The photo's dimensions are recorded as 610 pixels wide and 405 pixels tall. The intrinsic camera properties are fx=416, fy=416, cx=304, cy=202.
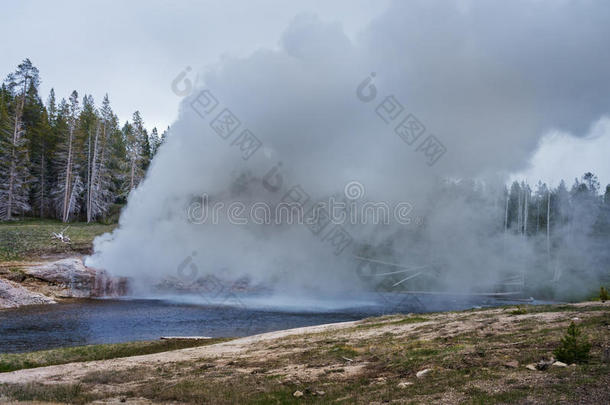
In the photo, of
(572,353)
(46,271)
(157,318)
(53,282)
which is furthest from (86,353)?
(46,271)

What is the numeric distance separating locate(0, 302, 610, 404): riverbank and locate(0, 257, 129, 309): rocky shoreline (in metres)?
18.3

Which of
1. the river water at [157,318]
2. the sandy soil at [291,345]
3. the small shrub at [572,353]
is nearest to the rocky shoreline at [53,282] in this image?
the river water at [157,318]

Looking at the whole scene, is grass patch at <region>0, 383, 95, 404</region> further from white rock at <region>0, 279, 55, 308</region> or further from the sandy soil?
white rock at <region>0, 279, 55, 308</region>

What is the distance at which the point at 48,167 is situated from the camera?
65750 mm

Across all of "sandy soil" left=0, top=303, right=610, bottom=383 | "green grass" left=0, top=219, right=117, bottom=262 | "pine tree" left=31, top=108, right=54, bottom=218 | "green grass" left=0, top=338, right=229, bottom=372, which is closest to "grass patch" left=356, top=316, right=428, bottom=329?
"sandy soil" left=0, top=303, right=610, bottom=383

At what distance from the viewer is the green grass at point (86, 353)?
1611cm

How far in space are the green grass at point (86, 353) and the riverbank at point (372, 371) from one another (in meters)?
1.34

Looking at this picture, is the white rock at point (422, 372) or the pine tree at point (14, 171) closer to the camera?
the white rock at point (422, 372)

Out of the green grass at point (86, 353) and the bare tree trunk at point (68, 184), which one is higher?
the bare tree trunk at point (68, 184)

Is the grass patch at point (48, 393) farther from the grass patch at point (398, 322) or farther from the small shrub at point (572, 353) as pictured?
the grass patch at point (398, 322)

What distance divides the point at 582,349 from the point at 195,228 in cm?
3968

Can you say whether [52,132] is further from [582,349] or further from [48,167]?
[582,349]

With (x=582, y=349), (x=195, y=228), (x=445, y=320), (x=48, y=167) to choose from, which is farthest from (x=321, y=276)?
(x=48, y=167)

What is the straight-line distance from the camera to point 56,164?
64.8m
